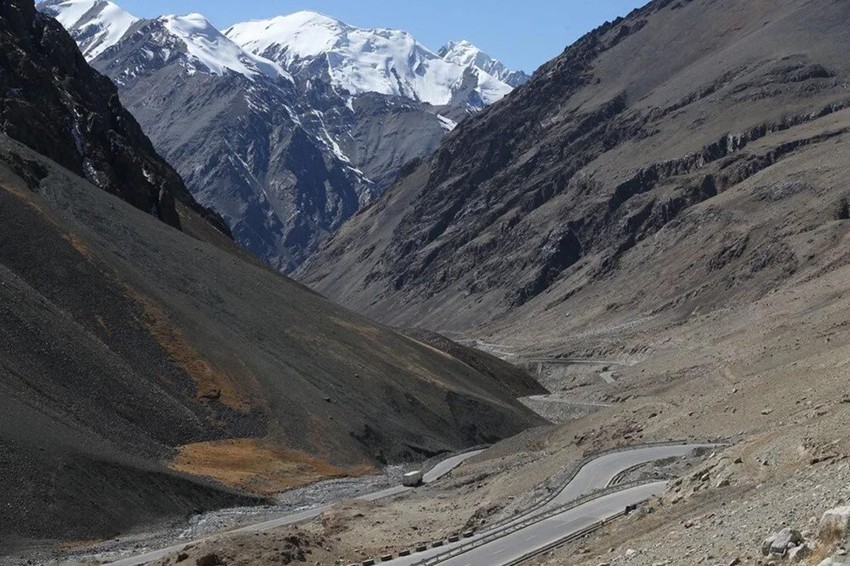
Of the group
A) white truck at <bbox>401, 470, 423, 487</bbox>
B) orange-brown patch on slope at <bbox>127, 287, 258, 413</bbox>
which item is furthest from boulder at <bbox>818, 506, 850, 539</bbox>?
orange-brown patch on slope at <bbox>127, 287, 258, 413</bbox>

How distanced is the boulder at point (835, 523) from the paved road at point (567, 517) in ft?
48.0

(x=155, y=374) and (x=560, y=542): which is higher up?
(x=155, y=374)

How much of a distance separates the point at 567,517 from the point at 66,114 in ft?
323

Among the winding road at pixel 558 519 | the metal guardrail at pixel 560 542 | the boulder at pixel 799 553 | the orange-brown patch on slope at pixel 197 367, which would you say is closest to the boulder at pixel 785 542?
the boulder at pixel 799 553

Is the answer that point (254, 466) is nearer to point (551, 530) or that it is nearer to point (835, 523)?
point (551, 530)

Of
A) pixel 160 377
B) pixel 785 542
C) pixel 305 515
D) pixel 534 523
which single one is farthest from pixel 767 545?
pixel 160 377

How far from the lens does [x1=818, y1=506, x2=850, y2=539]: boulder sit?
53.4 ft

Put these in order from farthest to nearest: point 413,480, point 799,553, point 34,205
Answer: point 34,205
point 413,480
point 799,553

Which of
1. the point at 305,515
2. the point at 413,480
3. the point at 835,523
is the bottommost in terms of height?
the point at 413,480

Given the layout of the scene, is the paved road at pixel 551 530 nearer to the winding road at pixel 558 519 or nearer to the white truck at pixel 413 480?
the winding road at pixel 558 519

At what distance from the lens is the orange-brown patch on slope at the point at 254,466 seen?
2527 inches

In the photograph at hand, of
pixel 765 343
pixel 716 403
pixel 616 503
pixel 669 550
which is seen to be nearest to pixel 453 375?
pixel 765 343

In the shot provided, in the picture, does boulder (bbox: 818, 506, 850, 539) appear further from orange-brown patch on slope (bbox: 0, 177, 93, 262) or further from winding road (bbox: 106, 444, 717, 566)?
orange-brown patch on slope (bbox: 0, 177, 93, 262)

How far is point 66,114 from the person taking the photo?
121 m
